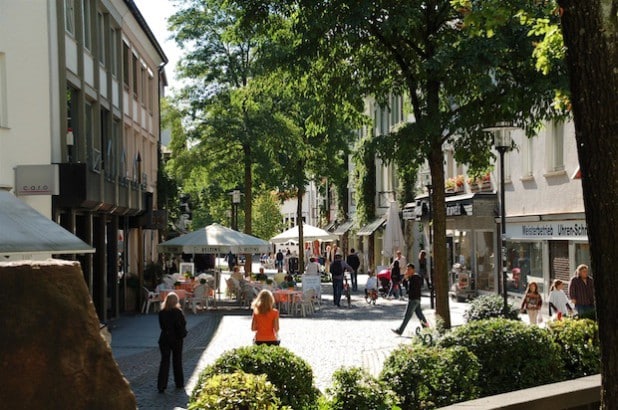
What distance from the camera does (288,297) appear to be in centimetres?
2980

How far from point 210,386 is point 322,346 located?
13.6 m

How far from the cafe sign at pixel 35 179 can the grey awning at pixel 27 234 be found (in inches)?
105

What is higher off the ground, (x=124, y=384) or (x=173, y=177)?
(x=173, y=177)

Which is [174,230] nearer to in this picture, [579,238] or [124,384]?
[579,238]

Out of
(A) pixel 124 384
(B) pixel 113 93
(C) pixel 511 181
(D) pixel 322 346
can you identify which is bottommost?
(D) pixel 322 346

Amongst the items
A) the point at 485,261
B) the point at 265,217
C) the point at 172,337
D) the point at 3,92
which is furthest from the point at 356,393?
the point at 265,217

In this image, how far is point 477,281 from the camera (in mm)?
35531

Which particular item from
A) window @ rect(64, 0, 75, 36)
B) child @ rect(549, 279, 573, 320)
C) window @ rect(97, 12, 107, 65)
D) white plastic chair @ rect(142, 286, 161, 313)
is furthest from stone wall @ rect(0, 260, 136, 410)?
white plastic chair @ rect(142, 286, 161, 313)

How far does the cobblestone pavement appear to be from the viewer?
50.6 feet

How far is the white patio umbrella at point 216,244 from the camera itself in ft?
103

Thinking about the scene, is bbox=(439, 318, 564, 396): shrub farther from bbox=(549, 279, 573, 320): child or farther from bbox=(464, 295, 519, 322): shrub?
bbox=(549, 279, 573, 320): child

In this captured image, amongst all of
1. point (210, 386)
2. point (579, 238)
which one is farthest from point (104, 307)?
point (210, 386)

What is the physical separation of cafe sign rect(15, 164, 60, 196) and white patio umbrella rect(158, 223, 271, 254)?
40.6 feet

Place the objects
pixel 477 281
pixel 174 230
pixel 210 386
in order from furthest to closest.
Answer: pixel 174 230 → pixel 477 281 → pixel 210 386
